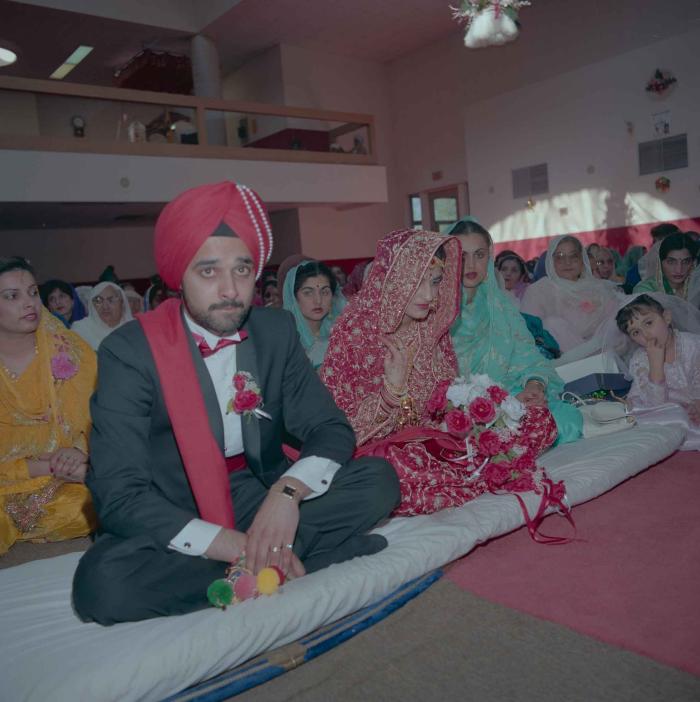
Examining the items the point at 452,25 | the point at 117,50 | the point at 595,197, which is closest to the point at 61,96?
the point at 117,50

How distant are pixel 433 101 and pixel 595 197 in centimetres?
415

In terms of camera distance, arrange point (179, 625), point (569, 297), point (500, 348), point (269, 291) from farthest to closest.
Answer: point (269, 291)
point (569, 297)
point (500, 348)
point (179, 625)

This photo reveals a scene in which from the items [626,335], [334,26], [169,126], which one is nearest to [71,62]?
[169,126]

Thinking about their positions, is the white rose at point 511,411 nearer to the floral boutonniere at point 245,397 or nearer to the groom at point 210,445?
the groom at point 210,445

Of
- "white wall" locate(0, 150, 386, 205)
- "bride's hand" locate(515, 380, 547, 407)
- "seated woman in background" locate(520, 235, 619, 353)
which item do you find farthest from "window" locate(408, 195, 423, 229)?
"bride's hand" locate(515, 380, 547, 407)

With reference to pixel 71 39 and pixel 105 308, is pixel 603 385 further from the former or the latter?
pixel 71 39

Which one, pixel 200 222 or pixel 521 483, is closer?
pixel 200 222

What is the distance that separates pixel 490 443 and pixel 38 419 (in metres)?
2.00

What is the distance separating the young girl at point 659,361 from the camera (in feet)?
10.4

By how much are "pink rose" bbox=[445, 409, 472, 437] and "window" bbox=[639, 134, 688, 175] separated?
7733mm

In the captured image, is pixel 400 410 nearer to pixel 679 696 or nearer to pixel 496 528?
pixel 496 528

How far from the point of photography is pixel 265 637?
1.61m

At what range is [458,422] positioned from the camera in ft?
7.90

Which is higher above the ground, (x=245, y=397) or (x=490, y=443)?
(x=245, y=397)
